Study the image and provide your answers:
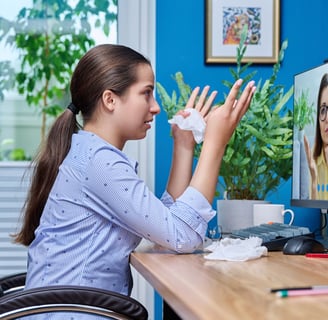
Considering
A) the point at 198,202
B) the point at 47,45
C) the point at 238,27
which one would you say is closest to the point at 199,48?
the point at 238,27

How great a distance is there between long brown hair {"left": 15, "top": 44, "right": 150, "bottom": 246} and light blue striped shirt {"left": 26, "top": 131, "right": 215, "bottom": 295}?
13cm

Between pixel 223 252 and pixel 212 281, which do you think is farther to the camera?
pixel 223 252

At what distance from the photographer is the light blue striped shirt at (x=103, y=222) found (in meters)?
1.63

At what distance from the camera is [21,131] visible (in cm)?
324

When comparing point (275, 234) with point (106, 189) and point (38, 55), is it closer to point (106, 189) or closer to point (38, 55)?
point (106, 189)

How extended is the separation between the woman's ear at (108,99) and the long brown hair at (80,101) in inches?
0.5

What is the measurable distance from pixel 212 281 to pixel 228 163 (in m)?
1.23

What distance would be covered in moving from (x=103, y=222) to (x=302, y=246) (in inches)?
17.8

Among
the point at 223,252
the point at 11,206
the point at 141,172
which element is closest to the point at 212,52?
the point at 141,172

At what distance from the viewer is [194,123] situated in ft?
6.48

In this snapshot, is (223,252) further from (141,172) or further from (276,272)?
(141,172)

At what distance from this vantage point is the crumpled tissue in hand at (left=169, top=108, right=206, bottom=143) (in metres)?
1.96

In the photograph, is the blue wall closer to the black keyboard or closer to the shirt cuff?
the black keyboard

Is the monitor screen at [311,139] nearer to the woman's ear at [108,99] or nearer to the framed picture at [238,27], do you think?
the woman's ear at [108,99]
